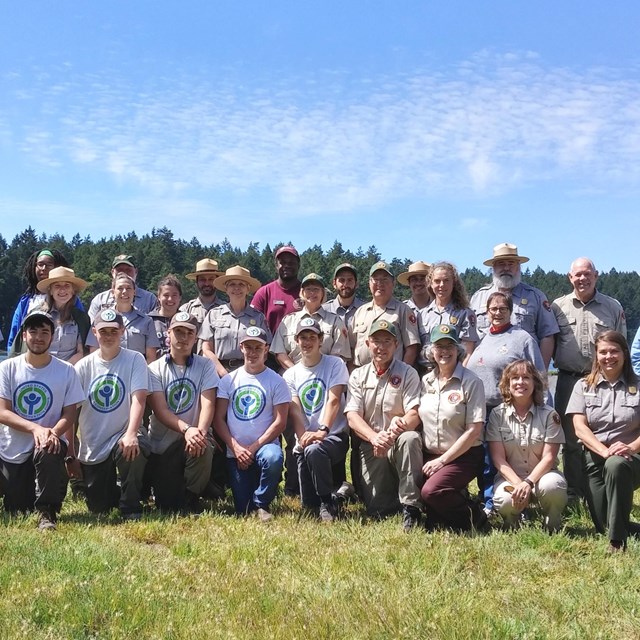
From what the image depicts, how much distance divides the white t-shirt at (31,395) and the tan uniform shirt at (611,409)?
16.9 feet

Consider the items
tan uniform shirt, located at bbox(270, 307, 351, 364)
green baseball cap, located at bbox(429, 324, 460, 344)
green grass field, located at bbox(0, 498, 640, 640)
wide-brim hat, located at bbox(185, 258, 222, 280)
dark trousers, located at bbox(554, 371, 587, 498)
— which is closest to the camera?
green grass field, located at bbox(0, 498, 640, 640)

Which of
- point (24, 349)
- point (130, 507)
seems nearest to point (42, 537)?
point (130, 507)

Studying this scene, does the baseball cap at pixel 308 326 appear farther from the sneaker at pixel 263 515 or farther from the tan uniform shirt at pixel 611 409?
the tan uniform shirt at pixel 611 409

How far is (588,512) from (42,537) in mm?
5429

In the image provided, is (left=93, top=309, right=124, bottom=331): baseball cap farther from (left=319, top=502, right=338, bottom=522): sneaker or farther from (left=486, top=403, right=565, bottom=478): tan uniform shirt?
(left=486, top=403, right=565, bottom=478): tan uniform shirt

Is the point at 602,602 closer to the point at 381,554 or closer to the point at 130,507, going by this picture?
the point at 381,554

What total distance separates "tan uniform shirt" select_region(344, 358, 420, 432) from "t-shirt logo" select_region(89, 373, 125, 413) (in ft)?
8.09

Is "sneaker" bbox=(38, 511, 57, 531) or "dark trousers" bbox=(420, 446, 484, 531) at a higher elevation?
"dark trousers" bbox=(420, 446, 484, 531)

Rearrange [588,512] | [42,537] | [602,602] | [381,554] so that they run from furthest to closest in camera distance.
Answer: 1. [588,512]
2. [42,537]
3. [381,554]
4. [602,602]

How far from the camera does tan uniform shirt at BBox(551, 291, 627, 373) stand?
8266 millimetres

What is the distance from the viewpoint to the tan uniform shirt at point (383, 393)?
732 cm

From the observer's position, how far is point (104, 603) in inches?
178

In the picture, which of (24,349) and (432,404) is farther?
(24,349)

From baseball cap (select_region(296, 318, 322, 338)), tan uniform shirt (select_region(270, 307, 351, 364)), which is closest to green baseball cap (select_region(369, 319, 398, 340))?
baseball cap (select_region(296, 318, 322, 338))
